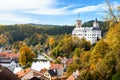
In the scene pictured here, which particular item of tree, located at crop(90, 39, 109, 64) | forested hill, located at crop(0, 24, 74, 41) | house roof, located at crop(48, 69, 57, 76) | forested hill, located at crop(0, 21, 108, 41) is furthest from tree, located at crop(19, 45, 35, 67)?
forested hill, located at crop(0, 24, 74, 41)

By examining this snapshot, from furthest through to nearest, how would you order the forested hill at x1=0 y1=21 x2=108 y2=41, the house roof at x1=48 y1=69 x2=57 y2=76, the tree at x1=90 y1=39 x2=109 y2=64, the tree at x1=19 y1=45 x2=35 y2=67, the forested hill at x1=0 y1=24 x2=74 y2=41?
1. the forested hill at x1=0 y1=24 x2=74 y2=41
2. the forested hill at x1=0 y1=21 x2=108 y2=41
3. the tree at x1=19 y1=45 x2=35 y2=67
4. the house roof at x1=48 y1=69 x2=57 y2=76
5. the tree at x1=90 y1=39 x2=109 y2=64

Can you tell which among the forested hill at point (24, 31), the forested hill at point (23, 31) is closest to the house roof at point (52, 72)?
the forested hill at point (23, 31)

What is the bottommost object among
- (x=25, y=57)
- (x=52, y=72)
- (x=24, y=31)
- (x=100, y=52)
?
(x=24, y=31)

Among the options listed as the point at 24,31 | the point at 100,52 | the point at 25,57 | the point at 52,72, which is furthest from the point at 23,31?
the point at 100,52

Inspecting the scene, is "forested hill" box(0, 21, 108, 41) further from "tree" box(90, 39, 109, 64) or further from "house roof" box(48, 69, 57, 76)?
"tree" box(90, 39, 109, 64)

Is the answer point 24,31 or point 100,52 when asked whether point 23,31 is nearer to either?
point 24,31

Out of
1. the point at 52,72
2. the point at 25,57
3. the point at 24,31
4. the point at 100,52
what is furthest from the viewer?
the point at 24,31

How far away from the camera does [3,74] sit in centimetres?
1455

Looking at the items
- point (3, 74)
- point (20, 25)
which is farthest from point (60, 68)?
point (20, 25)

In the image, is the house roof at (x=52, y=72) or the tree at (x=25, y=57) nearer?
the house roof at (x=52, y=72)

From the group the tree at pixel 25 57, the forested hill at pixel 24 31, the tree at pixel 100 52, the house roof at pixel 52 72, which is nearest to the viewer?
the tree at pixel 100 52

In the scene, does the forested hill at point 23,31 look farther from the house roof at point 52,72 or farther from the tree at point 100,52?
the tree at point 100,52

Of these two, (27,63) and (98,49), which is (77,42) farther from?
(98,49)

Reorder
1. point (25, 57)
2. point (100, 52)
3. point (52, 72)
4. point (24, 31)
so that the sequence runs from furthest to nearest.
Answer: point (24, 31) < point (25, 57) < point (52, 72) < point (100, 52)
